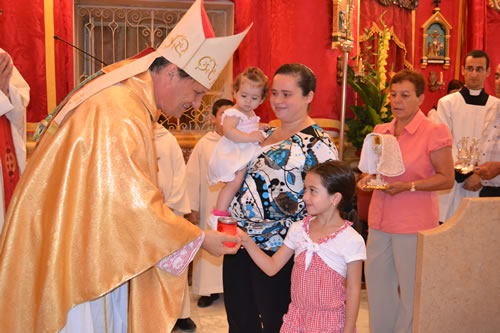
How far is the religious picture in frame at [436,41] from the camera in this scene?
26.1 feet

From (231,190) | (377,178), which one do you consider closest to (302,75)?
(231,190)

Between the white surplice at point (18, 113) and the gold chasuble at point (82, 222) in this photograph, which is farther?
the white surplice at point (18, 113)

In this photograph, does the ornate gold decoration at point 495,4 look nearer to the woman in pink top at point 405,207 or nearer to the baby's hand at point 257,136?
the woman in pink top at point 405,207

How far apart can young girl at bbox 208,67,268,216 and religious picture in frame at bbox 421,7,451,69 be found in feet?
18.6

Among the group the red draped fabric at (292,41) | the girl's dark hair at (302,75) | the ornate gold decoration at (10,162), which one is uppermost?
the red draped fabric at (292,41)

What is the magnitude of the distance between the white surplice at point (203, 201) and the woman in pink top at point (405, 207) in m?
1.58

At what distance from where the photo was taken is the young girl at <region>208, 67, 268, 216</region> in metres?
2.80

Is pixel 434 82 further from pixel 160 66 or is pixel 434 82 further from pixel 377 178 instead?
pixel 160 66

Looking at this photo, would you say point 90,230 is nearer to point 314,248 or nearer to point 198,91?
point 198,91

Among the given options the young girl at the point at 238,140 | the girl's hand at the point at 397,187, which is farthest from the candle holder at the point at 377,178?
the young girl at the point at 238,140

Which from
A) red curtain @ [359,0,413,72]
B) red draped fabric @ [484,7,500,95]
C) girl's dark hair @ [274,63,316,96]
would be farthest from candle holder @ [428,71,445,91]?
girl's dark hair @ [274,63,316,96]

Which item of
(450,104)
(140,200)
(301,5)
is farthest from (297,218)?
(301,5)

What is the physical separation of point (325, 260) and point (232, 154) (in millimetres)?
782

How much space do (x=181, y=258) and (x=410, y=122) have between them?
205 centimetres
